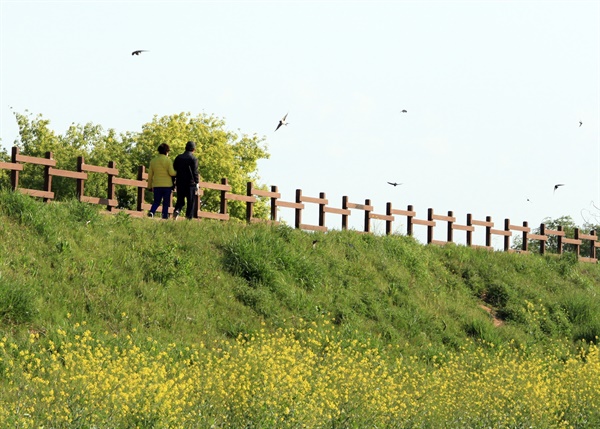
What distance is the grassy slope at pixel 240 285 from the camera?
17953mm

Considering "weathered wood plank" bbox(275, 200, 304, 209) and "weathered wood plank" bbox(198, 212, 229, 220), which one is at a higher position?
"weathered wood plank" bbox(275, 200, 304, 209)

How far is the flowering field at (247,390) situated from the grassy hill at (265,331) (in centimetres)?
5

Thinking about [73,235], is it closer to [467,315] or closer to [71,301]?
[71,301]

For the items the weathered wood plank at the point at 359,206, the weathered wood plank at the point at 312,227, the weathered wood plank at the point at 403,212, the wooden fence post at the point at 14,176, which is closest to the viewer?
the wooden fence post at the point at 14,176

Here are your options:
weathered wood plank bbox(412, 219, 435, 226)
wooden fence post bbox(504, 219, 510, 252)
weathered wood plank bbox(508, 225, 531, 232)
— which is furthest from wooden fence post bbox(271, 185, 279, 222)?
weathered wood plank bbox(508, 225, 531, 232)

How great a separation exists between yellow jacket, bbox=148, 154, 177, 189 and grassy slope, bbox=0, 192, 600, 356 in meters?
1.45

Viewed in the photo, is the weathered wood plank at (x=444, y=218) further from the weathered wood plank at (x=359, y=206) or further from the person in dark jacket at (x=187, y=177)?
the person in dark jacket at (x=187, y=177)

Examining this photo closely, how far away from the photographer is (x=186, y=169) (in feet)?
74.1

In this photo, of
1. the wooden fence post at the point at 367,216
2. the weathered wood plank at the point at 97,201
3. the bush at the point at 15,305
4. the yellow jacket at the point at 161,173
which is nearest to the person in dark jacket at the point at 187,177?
the yellow jacket at the point at 161,173

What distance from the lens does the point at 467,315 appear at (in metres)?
24.4

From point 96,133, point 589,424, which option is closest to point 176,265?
point 589,424

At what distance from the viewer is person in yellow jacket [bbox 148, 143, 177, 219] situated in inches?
893

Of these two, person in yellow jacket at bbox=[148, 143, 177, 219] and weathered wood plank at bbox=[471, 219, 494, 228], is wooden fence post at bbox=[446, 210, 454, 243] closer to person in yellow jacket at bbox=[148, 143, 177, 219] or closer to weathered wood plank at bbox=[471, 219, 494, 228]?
weathered wood plank at bbox=[471, 219, 494, 228]

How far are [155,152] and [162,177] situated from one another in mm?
26045
